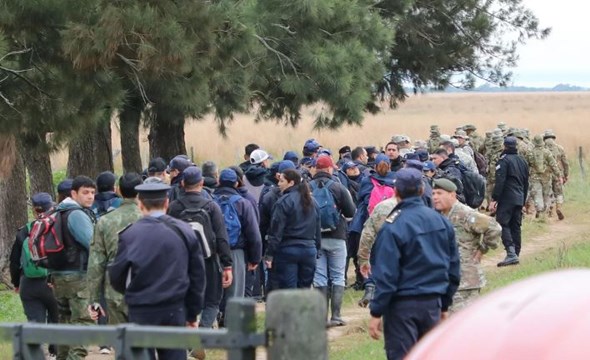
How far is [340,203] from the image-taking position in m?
12.5

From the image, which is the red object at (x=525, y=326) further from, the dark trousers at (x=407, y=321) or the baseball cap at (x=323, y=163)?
the baseball cap at (x=323, y=163)

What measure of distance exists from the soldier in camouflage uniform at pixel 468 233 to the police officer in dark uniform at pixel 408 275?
4.98 feet

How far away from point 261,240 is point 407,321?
4.69 meters

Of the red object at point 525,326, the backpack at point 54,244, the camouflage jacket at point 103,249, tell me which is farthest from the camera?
the backpack at point 54,244

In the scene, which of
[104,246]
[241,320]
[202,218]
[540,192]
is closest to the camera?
[241,320]

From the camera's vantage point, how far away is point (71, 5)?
11266mm

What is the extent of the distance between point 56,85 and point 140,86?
1.90 m

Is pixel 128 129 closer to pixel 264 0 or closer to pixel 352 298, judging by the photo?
pixel 264 0

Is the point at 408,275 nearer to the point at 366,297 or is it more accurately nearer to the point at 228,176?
the point at 228,176

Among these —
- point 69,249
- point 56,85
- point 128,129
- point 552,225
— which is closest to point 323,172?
point 56,85

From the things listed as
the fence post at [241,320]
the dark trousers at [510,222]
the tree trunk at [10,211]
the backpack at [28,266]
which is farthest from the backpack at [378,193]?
the fence post at [241,320]

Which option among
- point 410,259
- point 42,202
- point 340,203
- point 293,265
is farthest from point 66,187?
point 410,259

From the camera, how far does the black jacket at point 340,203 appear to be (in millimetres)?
12438

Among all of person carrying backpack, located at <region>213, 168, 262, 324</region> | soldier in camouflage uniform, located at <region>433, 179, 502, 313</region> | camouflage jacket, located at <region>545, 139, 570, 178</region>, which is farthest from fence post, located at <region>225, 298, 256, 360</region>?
camouflage jacket, located at <region>545, 139, 570, 178</region>
